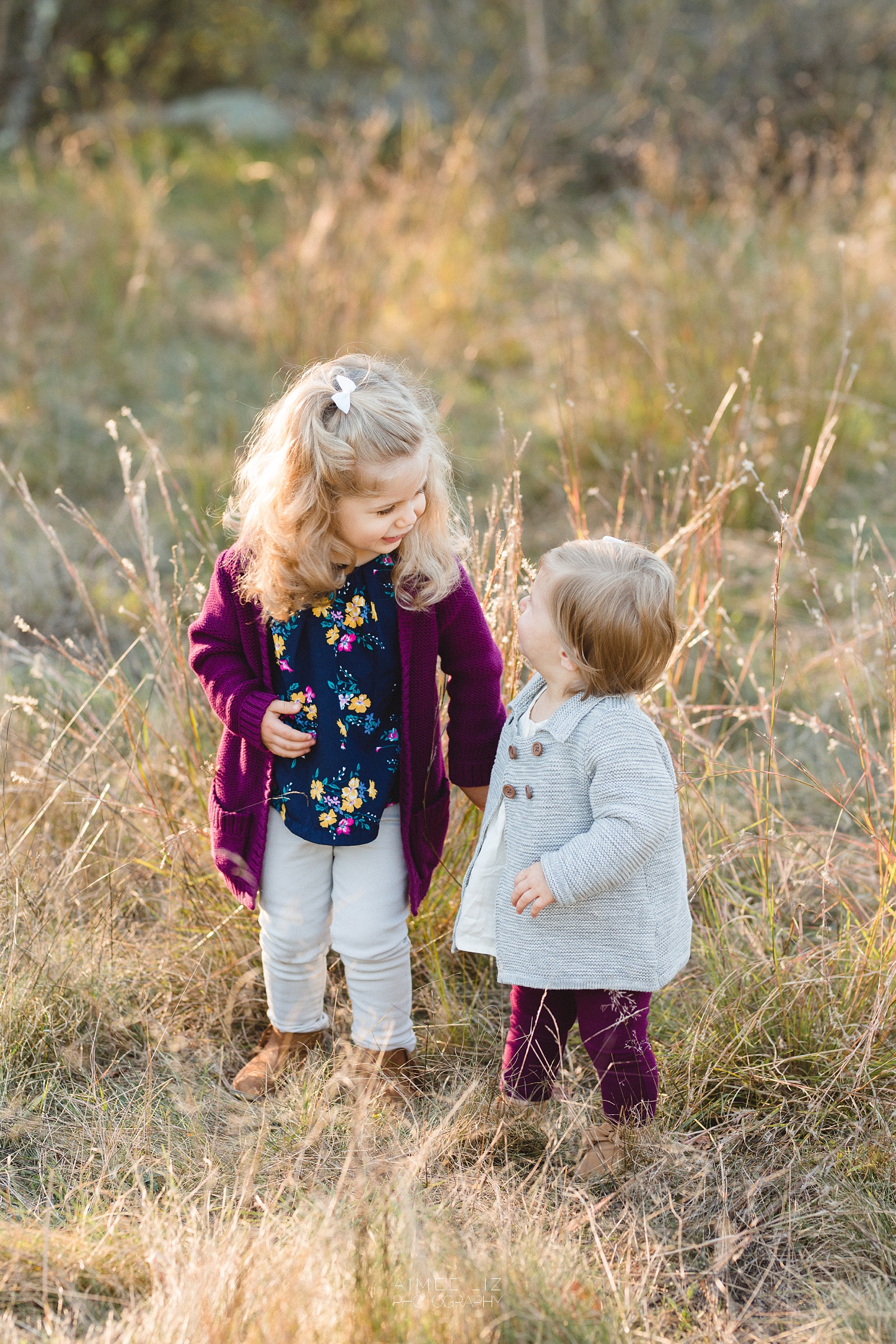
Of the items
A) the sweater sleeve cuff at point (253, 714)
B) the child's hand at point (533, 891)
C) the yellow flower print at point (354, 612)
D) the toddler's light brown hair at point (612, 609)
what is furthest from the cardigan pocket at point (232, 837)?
the toddler's light brown hair at point (612, 609)

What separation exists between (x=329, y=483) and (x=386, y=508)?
3.7 inches

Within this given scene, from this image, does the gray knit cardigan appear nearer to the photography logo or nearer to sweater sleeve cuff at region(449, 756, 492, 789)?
sweater sleeve cuff at region(449, 756, 492, 789)

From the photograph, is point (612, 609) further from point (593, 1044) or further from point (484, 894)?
point (593, 1044)

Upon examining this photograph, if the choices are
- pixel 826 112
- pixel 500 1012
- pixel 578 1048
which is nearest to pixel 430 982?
pixel 500 1012

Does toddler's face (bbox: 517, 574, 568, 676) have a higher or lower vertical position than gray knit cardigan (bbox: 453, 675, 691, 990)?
higher

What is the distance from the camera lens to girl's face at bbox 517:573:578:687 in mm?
1643

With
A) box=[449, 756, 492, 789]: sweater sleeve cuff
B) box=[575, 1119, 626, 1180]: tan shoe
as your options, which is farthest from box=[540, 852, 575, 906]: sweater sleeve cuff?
box=[575, 1119, 626, 1180]: tan shoe

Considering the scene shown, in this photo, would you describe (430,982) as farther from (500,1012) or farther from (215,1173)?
(215,1173)

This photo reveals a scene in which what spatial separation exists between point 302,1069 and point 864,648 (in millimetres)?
1943

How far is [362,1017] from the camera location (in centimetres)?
200

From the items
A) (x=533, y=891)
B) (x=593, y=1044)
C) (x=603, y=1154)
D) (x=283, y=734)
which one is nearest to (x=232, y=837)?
(x=283, y=734)

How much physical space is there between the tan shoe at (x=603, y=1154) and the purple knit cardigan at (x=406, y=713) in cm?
46

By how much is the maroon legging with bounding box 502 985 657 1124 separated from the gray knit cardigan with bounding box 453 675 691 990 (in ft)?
0.24

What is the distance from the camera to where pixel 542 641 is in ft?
5.42
